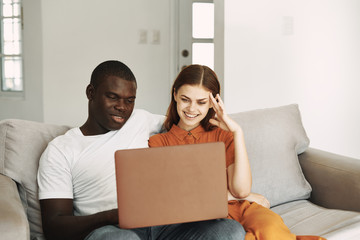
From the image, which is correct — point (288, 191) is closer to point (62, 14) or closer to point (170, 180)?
point (170, 180)

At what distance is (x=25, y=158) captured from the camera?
1.36 m

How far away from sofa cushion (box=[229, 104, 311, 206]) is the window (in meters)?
2.55

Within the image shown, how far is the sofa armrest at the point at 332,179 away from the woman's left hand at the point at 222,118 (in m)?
0.57

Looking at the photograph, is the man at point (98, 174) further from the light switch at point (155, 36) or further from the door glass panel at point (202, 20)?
the door glass panel at point (202, 20)

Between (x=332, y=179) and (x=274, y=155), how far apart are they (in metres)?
0.26

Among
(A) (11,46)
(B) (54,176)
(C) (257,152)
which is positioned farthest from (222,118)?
(A) (11,46)

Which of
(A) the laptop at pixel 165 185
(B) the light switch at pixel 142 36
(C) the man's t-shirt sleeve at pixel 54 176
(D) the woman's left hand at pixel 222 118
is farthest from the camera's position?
(B) the light switch at pixel 142 36

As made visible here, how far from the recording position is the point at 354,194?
1.53 meters

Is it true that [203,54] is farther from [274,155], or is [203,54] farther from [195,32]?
[274,155]

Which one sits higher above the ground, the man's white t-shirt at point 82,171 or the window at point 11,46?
the window at point 11,46

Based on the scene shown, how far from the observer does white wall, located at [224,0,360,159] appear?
8.43 feet

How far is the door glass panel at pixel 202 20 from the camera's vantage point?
11.4 ft

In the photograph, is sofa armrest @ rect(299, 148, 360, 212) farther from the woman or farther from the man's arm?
the man's arm

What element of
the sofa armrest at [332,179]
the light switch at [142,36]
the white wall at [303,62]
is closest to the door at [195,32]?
the light switch at [142,36]
